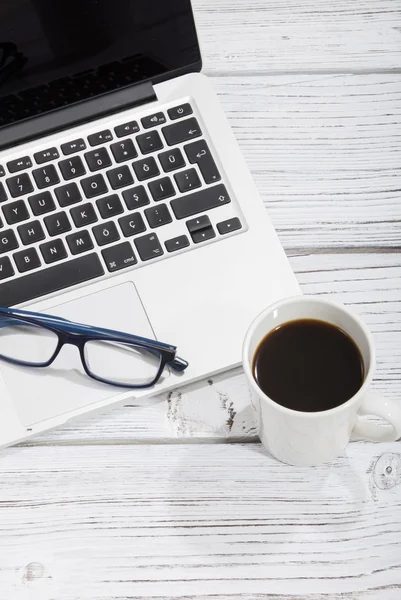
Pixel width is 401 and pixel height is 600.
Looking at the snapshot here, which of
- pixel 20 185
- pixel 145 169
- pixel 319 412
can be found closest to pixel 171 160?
pixel 145 169

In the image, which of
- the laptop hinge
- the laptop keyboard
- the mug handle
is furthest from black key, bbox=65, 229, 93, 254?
the mug handle

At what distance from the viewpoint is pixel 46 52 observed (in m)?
0.61

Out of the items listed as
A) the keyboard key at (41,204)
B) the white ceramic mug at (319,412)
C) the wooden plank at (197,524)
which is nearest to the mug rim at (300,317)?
the white ceramic mug at (319,412)

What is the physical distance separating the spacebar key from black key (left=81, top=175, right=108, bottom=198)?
0.19ft

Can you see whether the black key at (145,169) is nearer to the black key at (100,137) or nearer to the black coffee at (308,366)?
the black key at (100,137)

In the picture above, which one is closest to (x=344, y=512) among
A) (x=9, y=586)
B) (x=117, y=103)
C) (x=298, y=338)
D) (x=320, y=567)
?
(x=320, y=567)

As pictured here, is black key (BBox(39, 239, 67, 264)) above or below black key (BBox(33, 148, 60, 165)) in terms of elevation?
below

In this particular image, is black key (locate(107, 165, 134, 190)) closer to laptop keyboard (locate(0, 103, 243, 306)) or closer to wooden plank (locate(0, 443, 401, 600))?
laptop keyboard (locate(0, 103, 243, 306))

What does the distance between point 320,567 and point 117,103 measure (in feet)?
1.31

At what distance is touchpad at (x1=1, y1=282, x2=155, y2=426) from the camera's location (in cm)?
58

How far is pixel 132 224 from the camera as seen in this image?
61cm

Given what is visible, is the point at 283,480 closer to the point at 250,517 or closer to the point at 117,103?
the point at 250,517

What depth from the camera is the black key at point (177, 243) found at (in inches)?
24.1

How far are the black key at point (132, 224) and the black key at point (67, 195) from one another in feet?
0.13
